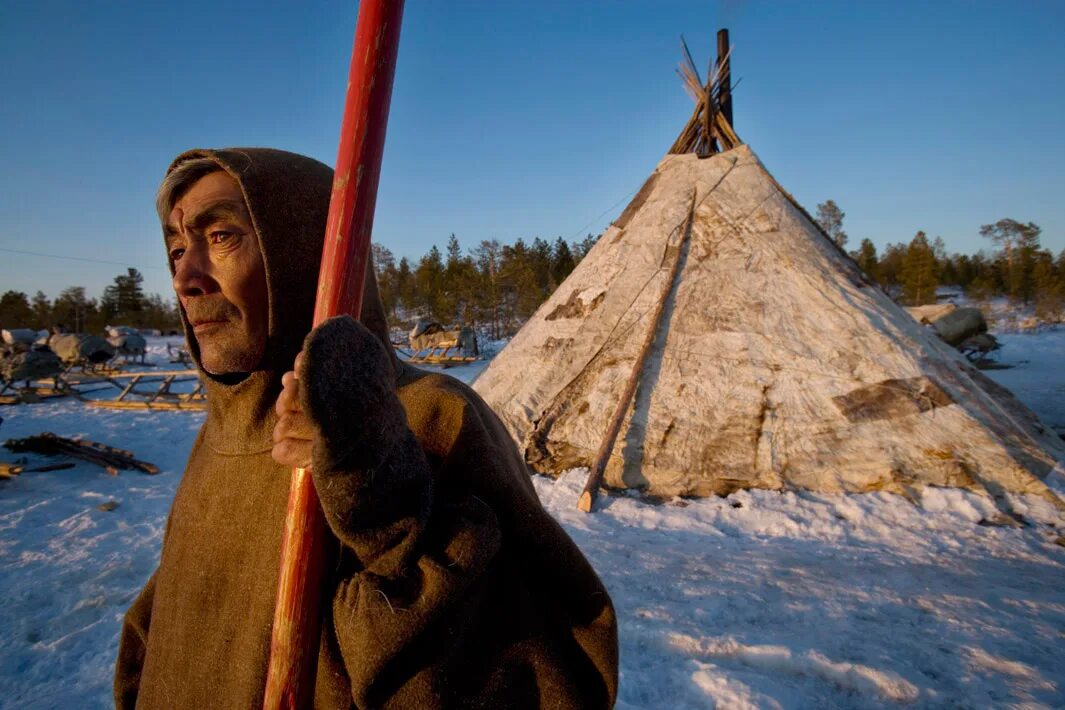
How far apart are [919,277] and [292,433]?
48.3 meters

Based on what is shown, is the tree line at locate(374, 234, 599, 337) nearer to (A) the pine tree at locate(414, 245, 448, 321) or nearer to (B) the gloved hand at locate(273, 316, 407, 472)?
(A) the pine tree at locate(414, 245, 448, 321)

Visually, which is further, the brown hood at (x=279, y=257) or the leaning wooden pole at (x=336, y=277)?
the brown hood at (x=279, y=257)

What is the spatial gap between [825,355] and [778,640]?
11.1 feet

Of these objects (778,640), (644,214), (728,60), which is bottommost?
(778,640)

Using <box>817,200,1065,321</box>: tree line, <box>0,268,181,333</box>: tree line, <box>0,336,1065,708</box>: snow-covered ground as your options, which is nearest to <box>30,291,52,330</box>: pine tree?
<box>0,268,181,333</box>: tree line

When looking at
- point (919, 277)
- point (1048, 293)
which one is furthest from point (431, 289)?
point (1048, 293)

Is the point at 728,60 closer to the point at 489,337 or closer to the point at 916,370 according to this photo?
the point at 916,370

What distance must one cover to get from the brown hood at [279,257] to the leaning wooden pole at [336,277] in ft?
0.79

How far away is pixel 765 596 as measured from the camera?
3398mm

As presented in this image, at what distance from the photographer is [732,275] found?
614cm

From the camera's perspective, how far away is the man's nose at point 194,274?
1.17m

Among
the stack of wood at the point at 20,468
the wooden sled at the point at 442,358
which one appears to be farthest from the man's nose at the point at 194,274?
the wooden sled at the point at 442,358

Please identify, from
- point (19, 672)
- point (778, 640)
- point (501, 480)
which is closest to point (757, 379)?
point (778, 640)

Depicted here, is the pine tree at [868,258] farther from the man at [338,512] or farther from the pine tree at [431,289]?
the man at [338,512]
